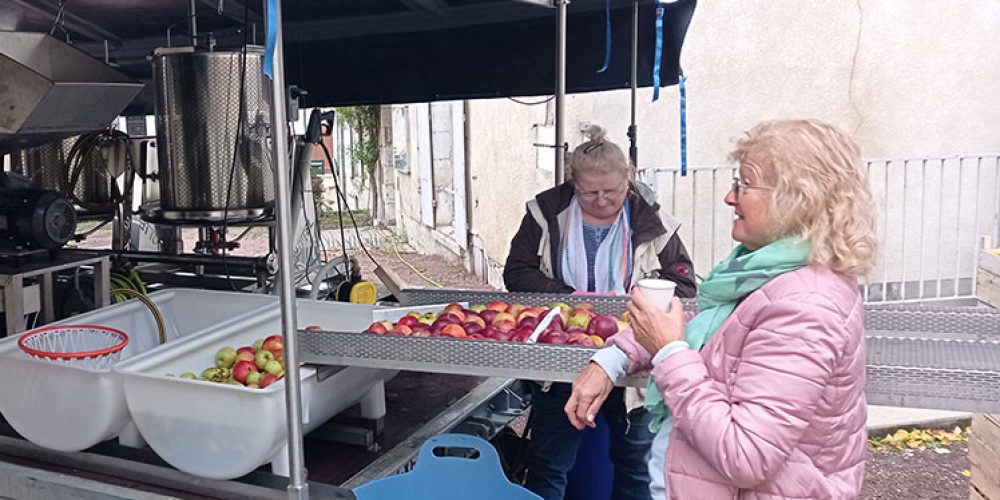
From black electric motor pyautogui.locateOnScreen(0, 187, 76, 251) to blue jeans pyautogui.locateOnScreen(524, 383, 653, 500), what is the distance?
1961 mm

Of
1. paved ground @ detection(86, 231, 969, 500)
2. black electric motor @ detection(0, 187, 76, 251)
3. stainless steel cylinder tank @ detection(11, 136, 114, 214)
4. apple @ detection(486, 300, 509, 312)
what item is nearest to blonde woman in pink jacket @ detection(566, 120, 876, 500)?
apple @ detection(486, 300, 509, 312)

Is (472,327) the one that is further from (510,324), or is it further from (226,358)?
(226,358)

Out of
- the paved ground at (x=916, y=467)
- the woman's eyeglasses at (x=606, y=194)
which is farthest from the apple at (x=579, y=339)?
the paved ground at (x=916, y=467)

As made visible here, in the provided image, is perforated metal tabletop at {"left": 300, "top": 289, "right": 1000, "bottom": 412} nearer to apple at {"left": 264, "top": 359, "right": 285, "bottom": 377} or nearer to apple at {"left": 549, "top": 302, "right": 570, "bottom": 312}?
apple at {"left": 264, "top": 359, "right": 285, "bottom": 377}

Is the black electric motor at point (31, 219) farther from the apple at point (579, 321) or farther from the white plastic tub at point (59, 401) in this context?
the apple at point (579, 321)

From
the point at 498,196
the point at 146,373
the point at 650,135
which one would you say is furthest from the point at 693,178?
the point at 146,373

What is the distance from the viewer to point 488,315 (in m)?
2.65

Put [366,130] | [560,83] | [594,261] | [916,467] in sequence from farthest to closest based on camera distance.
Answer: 1. [366,130]
2. [916,467]
3. [560,83]
4. [594,261]

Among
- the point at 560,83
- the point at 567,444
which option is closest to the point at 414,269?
the point at 560,83

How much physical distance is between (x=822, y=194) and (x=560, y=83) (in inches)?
110

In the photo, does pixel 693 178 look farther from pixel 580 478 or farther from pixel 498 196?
pixel 580 478

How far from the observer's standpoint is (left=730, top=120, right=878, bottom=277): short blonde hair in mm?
1597

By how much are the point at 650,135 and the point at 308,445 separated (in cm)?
527

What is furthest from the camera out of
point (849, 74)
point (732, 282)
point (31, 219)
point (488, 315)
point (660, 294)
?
point (849, 74)
